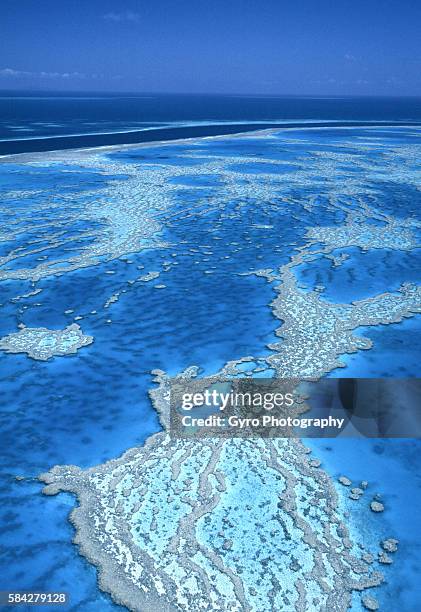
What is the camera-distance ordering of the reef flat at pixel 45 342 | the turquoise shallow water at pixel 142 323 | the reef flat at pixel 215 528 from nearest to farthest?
the reef flat at pixel 215 528
the turquoise shallow water at pixel 142 323
the reef flat at pixel 45 342

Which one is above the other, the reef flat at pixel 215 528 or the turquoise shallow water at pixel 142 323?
the turquoise shallow water at pixel 142 323

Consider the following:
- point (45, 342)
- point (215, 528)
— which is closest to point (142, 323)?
point (45, 342)

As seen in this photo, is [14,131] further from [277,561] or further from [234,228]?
[277,561]

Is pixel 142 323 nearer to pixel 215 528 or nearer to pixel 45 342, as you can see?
pixel 45 342

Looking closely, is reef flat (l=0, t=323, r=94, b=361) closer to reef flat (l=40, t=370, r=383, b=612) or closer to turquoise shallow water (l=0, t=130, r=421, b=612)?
turquoise shallow water (l=0, t=130, r=421, b=612)

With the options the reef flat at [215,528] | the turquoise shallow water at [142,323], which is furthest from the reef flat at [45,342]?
the reef flat at [215,528]

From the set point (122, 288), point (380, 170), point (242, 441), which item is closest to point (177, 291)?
point (122, 288)

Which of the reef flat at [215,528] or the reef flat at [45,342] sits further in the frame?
the reef flat at [45,342]

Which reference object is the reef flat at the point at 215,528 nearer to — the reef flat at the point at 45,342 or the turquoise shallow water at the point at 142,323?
the turquoise shallow water at the point at 142,323
